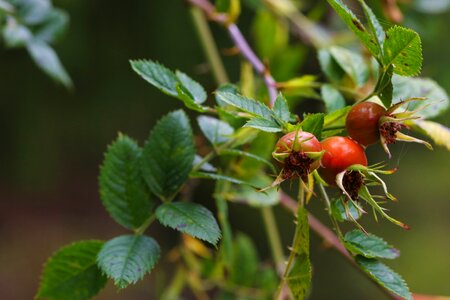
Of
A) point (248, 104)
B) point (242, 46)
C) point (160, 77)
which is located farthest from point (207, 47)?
point (248, 104)

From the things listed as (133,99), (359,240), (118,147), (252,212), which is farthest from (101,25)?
(359,240)

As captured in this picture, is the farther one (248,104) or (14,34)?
(14,34)

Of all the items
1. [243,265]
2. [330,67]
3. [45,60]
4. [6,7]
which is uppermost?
[6,7]

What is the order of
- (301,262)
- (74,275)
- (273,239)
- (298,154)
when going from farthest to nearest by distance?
(273,239)
(74,275)
(301,262)
(298,154)

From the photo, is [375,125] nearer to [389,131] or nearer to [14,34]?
[389,131]

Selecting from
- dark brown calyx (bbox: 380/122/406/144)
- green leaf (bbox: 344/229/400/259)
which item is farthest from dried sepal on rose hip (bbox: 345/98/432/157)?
green leaf (bbox: 344/229/400/259)

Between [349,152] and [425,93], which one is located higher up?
[349,152]

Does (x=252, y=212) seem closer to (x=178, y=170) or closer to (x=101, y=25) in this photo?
(x=101, y=25)

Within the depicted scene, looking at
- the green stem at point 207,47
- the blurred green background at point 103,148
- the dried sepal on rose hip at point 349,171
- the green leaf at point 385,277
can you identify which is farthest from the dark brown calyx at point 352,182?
the blurred green background at point 103,148
